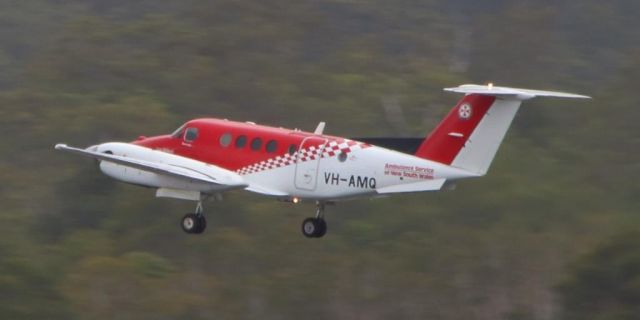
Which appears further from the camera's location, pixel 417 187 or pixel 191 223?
pixel 191 223

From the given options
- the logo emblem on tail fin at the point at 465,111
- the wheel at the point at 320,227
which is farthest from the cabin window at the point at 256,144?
the logo emblem on tail fin at the point at 465,111

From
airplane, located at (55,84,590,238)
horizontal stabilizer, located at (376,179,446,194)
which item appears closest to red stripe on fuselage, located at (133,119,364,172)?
airplane, located at (55,84,590,238)

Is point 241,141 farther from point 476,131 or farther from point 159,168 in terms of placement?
point 476,131

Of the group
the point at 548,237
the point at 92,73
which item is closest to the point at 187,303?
the point at 548,237

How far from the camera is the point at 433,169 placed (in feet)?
114

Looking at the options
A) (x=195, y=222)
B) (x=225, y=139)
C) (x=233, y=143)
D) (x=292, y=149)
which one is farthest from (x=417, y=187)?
(x=195, y=222)

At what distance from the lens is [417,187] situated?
1374 inches

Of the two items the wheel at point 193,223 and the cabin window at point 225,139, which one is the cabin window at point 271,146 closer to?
the cabin window at point 225,139

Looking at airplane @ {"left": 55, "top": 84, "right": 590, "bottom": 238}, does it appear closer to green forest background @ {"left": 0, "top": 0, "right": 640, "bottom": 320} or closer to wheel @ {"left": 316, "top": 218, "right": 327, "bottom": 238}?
wheel @ {"left": 316, "top": 218, "right": 327, "bottom": 238}

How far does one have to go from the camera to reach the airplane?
3484cm

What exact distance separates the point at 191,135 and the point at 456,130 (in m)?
5.83

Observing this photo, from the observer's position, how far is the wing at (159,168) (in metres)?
36.3

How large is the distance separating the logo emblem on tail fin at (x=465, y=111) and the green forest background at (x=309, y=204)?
1044 inches

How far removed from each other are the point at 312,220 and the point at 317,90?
65978 millimetres
